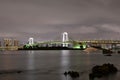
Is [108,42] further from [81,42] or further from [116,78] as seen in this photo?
[116,78]

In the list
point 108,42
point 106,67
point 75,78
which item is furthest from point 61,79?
point 108,42

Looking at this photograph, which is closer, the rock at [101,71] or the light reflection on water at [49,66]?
the rock at [101,71]

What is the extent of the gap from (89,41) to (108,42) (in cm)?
613

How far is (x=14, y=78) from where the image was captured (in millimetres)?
24062

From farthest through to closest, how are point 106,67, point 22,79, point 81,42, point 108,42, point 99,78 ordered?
point 81,42 → point 108,42 → point 106,67 → point 22,79 → point 99,78

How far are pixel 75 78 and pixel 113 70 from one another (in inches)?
227

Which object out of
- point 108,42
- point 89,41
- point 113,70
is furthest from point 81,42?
point 113,70

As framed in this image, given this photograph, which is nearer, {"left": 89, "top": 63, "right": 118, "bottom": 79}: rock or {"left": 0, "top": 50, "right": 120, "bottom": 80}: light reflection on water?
{"left": 89, "top": 63, "right": 118, "bottom": 79}: rock

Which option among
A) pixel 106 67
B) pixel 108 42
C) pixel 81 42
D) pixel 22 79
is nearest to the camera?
pixel 22 79

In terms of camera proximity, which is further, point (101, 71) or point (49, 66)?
point (49, 66)

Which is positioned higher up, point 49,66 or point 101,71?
point 101,71

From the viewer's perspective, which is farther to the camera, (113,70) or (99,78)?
(113,70)

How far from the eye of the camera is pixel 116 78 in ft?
75.6

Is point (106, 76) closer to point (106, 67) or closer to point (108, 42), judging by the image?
point (106, 67)
